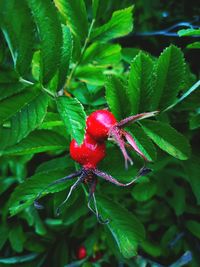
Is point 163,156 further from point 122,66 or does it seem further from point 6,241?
point 6,241

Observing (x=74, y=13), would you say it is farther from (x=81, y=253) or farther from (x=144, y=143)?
(x=81, y=253)

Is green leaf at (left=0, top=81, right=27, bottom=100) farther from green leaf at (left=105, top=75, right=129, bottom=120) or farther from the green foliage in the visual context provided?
green leaf at (left=105, top=75, right=129, bottom=120)

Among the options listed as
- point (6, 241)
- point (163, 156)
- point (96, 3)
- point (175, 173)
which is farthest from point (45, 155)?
point (96, 3)

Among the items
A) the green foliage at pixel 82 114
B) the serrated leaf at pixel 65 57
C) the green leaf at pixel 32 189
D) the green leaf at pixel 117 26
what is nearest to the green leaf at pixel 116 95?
the green foliage at pixel 82 114

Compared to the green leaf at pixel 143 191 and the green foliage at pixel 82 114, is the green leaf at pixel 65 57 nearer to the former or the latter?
the green foliage at pixel 82 114

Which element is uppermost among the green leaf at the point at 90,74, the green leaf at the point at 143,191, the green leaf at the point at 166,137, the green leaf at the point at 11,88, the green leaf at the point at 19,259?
the green leaf at the point at 11,88

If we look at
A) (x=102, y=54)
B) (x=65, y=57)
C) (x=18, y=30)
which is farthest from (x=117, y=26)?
(x=18, y=30)
